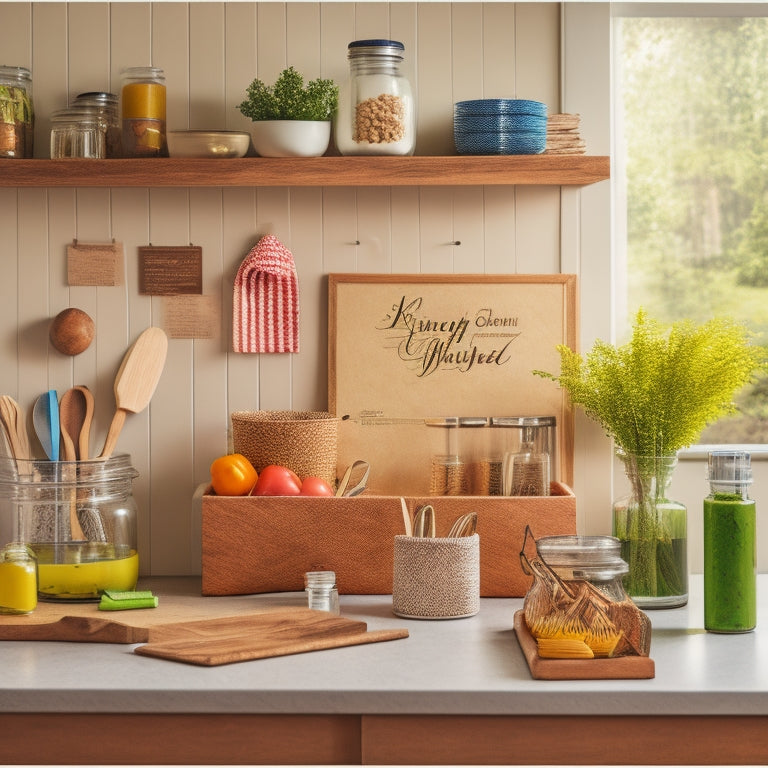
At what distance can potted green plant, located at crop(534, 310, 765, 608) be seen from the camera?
163 cm

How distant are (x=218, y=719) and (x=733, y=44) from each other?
1530mm

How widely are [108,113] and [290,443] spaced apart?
678mm

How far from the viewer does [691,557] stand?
1.92m

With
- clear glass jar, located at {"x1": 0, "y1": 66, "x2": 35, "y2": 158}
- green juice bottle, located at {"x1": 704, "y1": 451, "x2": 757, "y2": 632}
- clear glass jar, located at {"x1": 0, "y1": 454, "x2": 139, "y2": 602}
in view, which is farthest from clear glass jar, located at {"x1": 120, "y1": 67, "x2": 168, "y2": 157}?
green juice bottle, located at {"x1": 704, "y1": 451, "x2": 757, "y2": 632}

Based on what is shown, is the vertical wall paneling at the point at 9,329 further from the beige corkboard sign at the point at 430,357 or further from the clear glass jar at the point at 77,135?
the beige corkboard sign at the point at 430,357

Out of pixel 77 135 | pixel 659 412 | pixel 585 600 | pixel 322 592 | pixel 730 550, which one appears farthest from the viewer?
pixel 77 135

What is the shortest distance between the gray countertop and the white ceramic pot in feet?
2.79

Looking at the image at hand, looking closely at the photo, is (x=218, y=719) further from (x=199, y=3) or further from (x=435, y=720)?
(x=199, y=3)

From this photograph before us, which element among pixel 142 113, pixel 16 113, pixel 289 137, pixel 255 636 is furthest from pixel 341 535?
pixel 16 113

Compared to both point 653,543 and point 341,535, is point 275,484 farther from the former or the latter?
point 653,543

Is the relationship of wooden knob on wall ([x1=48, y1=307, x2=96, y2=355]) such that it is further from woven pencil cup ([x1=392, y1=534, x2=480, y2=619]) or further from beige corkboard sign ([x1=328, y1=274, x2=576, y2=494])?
woven pencil cup ([x1=392, y1=534, x2=480, y2=619])

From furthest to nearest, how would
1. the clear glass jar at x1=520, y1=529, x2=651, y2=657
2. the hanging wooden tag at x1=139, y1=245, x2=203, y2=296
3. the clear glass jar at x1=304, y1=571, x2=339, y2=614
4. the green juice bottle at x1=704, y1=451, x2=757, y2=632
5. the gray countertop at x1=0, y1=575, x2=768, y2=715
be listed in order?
1. the hanging wooden tag at x1=139, y1=245, x2=203, y2=296
2. the clear glass jar at x1=304, y1=571, x2=339, y2=614
3. the green juice bottle at x1=704, y1=451, x2=757, y2=632
4. the clear glass jar at x1=520, y1=529, x2=651, y2=657
5. the gray countertop at x1=0, y1=575, x2=768, y2=715

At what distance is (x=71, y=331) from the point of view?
6.10 feet

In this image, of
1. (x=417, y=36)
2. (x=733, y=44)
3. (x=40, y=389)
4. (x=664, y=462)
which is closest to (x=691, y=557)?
(x=664, y=462)
